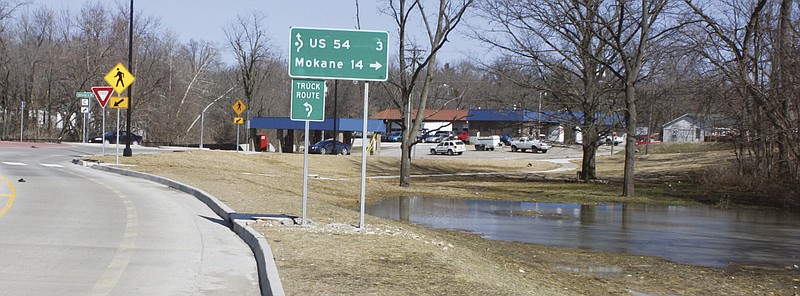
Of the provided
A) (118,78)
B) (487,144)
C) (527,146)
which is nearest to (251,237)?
(118,78)

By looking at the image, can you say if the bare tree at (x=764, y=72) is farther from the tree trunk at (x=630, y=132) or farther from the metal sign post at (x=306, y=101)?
the metal sign post at (x=306, y=101)

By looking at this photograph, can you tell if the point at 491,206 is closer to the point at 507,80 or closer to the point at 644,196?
the point at 644,196

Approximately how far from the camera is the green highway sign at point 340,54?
1288cm

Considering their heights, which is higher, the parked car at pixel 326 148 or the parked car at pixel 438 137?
the parked car at pixel 438 137

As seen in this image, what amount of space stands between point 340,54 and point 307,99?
111 cm

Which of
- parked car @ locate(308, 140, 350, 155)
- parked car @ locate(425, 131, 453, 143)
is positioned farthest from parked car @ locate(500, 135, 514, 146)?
parked car @ locate(308, 140, 350, 155)

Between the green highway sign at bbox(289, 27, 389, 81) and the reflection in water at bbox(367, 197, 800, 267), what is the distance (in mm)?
5830

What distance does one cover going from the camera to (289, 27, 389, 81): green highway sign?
1288cm

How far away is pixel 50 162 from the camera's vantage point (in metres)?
32.8

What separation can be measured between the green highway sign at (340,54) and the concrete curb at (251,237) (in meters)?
2.65

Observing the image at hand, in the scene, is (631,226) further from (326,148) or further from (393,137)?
(393,137)

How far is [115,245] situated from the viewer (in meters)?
11.2

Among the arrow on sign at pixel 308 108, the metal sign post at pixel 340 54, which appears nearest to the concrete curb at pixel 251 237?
the metal sign post at pixel 340 54

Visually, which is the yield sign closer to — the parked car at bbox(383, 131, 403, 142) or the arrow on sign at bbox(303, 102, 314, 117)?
the arrow on sign at bbox(303, 102, 314, 117)
